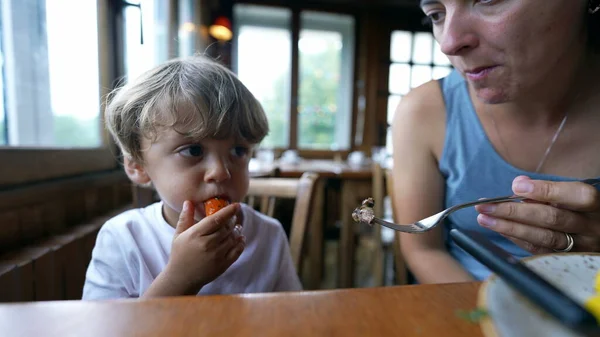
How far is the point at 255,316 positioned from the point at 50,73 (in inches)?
50.0

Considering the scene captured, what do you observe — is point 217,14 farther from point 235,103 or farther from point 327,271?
point 235,103

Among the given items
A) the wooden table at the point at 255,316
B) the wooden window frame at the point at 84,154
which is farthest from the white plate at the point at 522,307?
the wooden window frame at the point at 84,154

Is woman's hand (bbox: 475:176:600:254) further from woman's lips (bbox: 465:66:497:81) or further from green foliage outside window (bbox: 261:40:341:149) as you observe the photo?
green foliage outside window (bbox: 261:40:341:149)

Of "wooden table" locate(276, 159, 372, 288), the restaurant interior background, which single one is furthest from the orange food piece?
"wooden table" locate(276, 159, 372, 288)

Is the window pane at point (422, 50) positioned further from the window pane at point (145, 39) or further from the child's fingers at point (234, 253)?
the child's fingers at point (234, 253)

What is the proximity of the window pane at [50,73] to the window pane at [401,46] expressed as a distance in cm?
393

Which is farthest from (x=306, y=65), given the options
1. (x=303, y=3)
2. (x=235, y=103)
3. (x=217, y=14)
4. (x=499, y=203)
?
(x=499, y=203)

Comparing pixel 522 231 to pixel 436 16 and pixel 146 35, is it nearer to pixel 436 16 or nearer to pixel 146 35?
pixel 436 16

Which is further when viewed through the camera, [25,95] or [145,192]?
[145,192]

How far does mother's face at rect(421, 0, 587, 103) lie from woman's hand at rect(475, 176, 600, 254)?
0.73 feet

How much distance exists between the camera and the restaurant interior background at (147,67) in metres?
0.93

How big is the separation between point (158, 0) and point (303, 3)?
2314 mm

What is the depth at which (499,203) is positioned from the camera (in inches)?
21.2

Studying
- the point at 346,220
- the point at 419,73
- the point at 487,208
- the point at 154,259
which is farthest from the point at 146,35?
the point at 419,73
